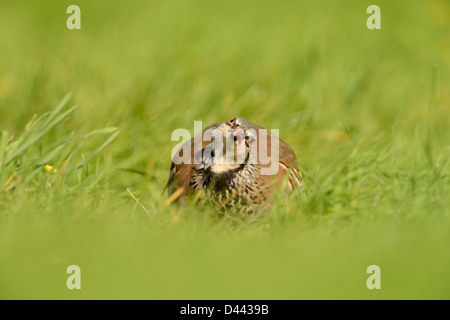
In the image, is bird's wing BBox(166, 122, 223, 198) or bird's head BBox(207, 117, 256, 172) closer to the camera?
bird's head BBox(207, 117, 256, 172)

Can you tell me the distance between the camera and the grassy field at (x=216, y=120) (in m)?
3.03

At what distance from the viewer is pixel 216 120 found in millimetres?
5371

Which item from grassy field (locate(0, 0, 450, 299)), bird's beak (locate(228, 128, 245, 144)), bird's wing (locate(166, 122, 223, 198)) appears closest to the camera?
grassy field (locate(0, 0, 450, 299))

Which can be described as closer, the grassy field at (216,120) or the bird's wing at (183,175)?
the grassy field at (216,120)

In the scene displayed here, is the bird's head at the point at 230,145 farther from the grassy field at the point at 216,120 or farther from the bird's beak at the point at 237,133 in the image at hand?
the grassy field at the point at 216,120

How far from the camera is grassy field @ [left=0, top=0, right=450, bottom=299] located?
3.03 meters

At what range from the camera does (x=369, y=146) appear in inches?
200

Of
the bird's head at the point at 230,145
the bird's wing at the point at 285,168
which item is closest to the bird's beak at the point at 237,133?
the bird's head at the point at 230,145

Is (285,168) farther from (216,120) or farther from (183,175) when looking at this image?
(216,120)

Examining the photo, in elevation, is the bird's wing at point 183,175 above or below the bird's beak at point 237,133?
below

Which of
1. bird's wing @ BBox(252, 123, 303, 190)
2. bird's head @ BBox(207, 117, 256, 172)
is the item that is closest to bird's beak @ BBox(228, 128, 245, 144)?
bird's head @ BBox(207, 117, 256, 172)

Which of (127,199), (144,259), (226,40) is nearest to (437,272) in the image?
(144,259)

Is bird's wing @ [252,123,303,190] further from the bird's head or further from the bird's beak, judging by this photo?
the bird's beak

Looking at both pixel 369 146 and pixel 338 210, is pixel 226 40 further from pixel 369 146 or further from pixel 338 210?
pixel 338 210
